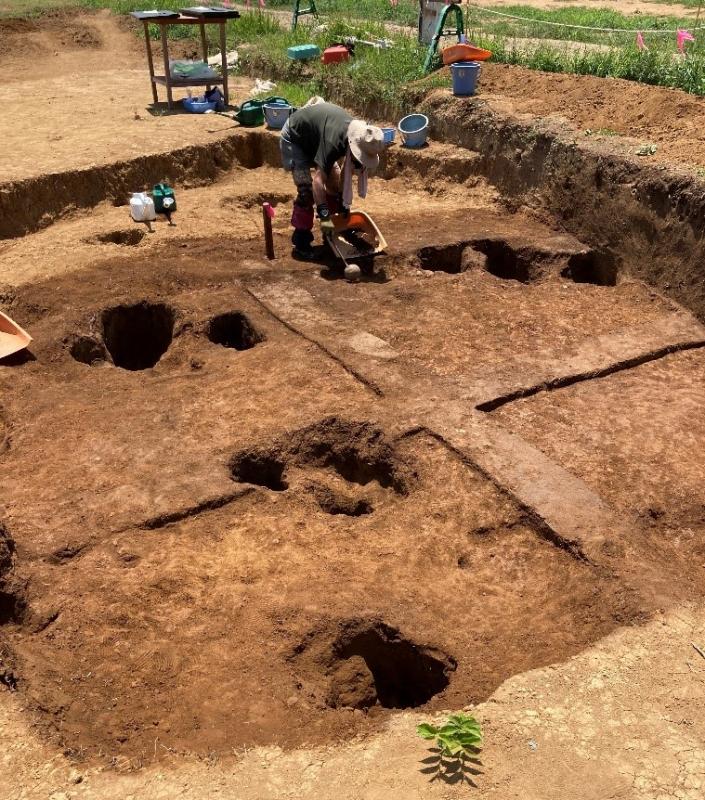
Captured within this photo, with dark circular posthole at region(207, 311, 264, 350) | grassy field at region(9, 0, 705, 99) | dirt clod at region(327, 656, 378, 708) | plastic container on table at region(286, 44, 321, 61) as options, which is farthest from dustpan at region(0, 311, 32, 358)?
plastic container on table at region(286, 44, 321, 61)

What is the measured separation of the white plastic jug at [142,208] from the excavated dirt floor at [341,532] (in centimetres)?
110

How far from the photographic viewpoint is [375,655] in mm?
4137

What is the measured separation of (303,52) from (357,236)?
6.28 meters

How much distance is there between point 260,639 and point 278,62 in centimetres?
1198

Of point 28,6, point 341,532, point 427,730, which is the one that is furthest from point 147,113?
point 28,6

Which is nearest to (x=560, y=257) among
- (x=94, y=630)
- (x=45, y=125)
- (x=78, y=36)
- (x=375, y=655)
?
(x=375, y=655)

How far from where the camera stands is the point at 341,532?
4.80 meters

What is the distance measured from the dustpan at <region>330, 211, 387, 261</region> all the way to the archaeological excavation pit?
382mm

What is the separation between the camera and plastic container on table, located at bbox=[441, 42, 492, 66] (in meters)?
11.1

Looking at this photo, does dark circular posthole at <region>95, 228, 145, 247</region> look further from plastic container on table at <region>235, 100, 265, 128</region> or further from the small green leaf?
the small green leaf

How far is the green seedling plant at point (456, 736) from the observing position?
123 inches

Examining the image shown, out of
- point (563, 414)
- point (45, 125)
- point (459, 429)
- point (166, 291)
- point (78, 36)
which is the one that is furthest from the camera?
point (78, 36)

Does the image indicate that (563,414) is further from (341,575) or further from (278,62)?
(278,62)

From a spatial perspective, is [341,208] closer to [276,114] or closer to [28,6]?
[276,114]
